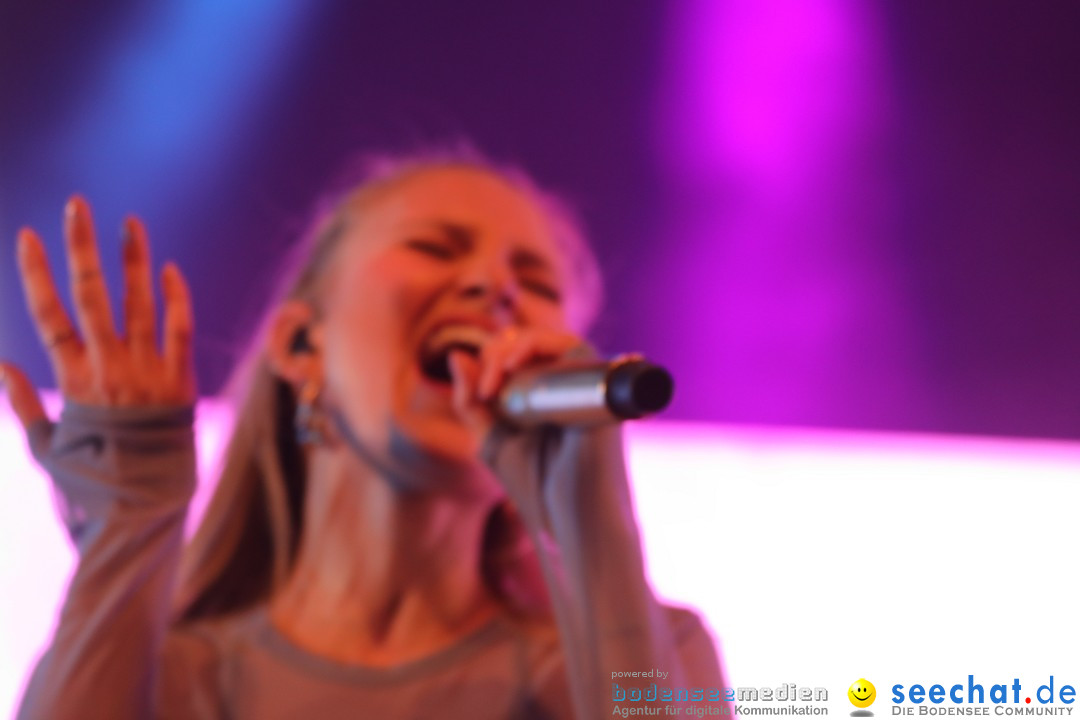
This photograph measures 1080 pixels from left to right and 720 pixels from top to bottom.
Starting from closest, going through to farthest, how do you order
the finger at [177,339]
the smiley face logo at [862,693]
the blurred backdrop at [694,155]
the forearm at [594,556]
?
the forearm at [594,556], the finger at [177,339], the smiley face logo at [862,693], the blurred backdrop at [694,155]

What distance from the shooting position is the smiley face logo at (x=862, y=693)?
113 centimetres

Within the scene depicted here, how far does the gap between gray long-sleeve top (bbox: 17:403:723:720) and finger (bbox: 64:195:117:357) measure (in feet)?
0.18

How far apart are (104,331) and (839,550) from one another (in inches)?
30.8

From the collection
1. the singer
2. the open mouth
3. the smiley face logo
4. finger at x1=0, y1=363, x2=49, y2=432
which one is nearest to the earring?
the singer

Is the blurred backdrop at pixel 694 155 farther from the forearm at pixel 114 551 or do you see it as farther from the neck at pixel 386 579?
the forearm at pixel 114 551

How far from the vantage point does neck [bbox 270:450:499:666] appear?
969 mm

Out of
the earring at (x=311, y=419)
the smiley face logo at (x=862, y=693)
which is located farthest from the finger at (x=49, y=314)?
the smiley face logo at (x=862, y=693)

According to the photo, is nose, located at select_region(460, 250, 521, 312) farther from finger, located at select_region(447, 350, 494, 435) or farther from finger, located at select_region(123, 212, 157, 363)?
finger, located at select_region(123, 212, 157, 363)

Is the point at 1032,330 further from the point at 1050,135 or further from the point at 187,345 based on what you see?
the point at 187,345

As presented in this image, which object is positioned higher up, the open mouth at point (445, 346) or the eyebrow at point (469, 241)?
the eyebrow at point (469, 241)

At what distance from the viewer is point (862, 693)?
1.14 m

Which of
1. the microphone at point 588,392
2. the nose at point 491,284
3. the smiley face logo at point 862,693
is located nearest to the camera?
the microphone at point 588,392

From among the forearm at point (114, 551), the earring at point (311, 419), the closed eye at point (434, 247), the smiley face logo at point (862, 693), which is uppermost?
the closed eye at point (434, 247)

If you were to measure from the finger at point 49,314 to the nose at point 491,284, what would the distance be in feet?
1.06
